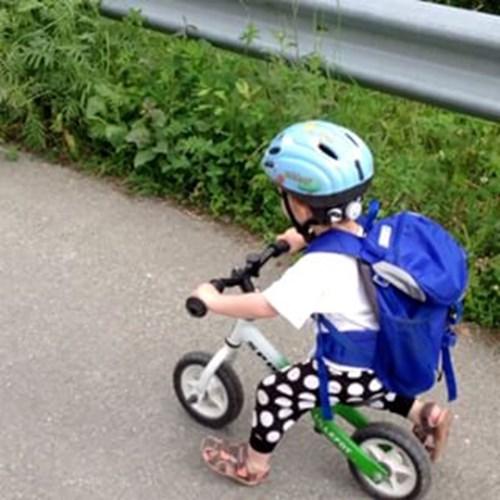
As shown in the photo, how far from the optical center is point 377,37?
163 inches

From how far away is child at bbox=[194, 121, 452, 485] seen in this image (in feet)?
8.88

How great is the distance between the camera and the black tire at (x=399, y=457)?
292cm

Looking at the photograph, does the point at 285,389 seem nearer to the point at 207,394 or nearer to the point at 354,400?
the point at 354,400

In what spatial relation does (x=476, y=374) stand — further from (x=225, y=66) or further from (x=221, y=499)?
(x=225, y=66)

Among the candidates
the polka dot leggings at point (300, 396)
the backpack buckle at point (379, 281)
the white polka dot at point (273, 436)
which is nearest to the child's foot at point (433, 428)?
the polka dot leggings at point (300, 396)

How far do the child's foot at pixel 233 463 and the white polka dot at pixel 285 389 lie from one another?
27 cm

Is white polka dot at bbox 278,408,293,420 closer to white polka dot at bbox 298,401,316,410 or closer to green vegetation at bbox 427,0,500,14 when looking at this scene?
white polka dot at bbox 298,401,316,410

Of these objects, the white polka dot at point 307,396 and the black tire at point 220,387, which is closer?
the white polka dot at point 307,396

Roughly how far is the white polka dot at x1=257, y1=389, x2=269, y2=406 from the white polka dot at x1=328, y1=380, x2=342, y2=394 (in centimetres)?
19

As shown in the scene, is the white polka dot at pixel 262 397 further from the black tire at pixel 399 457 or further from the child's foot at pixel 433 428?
the child's foot at pixel 433 428

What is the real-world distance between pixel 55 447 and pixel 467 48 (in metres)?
2.05

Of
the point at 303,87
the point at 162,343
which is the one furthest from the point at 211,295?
the point at 303,87

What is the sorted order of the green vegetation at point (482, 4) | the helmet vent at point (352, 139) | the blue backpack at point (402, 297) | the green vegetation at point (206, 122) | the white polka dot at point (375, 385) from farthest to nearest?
1. the green vegetation at point (482, 4)
2. the green vegetation at point (206, 122)
3. the white polka dot at point (375, 385)
4. the helmet vent at point (352, 139)
5. the blue backpack at point (402, 297)

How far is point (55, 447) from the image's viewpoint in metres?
3.23
